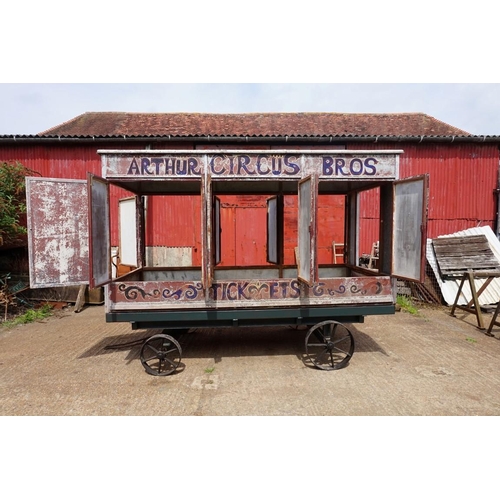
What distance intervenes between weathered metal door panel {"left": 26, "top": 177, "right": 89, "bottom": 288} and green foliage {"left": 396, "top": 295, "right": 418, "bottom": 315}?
733cm

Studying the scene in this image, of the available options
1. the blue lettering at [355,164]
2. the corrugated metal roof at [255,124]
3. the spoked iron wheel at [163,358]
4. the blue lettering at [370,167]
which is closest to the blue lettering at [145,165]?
the spoked iron wheel at [163,358]

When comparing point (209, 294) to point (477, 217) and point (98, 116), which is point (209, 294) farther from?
point (98, 116)

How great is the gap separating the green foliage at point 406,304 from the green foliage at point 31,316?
9159mm

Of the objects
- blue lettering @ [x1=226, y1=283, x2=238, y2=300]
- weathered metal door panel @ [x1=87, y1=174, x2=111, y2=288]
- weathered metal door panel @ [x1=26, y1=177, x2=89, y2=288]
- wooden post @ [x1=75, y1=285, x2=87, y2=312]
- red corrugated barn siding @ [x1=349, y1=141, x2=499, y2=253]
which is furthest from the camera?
red corrugated barn siding @ [x1=349, y1=141, x2=499, y2=253]

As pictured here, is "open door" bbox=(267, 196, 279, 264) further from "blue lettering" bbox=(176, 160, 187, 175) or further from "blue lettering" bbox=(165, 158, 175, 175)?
"blue lettering" bbox=(165, 158, 175, 175)

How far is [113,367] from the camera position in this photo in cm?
491

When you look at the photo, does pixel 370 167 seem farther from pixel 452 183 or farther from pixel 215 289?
pixel 452 183

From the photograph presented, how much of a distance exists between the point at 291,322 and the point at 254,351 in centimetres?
121

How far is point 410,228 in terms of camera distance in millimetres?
4641

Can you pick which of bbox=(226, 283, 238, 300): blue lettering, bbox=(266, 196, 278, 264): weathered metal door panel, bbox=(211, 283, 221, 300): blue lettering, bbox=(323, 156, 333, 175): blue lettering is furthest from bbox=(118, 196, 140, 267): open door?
bbox=(323, 156, 333, 175): blue lettering

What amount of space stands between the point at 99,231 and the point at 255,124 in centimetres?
844

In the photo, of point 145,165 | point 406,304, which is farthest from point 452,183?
point 145,165

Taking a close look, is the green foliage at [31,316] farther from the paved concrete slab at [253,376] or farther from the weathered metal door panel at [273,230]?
the weathered metal door panel at [273,230]

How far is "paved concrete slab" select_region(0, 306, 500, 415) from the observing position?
3.75 meters
